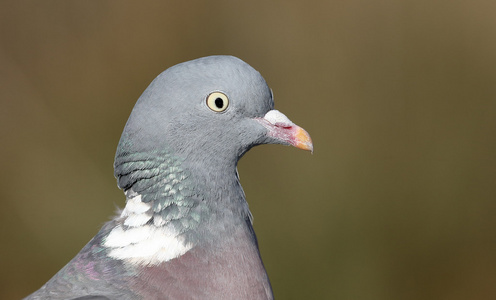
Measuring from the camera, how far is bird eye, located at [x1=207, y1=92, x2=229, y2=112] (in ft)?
7.75

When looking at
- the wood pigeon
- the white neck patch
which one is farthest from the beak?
the white neck patch

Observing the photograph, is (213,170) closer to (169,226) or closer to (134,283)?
(169,226)

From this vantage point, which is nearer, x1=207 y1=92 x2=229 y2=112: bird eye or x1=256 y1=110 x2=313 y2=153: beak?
x1=207 y1=92 x2=229 y2=112: bird eye

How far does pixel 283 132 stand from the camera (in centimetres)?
250

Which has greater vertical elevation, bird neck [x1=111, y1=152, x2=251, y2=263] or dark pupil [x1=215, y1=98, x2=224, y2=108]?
dark pupil [x1=215, y1=98, x2=224, y2=108]

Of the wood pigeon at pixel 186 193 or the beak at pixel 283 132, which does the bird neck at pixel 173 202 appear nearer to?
the wood pigeon at pixel 186 193

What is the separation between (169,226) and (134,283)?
0.25 metres

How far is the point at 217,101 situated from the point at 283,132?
0.30m

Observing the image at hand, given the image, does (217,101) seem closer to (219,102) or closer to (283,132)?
(219,102)

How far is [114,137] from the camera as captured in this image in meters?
5.40

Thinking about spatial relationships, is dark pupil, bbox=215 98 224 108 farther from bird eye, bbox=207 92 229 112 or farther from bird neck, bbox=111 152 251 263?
bird neck, bbox=111 152 251 263

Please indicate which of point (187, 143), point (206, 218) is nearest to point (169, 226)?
point (206, 218)

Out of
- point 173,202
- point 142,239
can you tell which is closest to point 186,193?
point 173,202

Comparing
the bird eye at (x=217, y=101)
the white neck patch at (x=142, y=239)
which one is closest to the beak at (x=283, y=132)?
the bird eye at (x=217, y=101)
